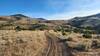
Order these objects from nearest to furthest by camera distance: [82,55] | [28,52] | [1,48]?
[82,55]
[28,52]
[1,48]

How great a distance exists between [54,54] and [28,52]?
4.16 m

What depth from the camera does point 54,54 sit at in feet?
99.9

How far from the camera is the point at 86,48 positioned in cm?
3375

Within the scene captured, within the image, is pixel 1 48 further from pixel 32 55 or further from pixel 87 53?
pixel 87 53

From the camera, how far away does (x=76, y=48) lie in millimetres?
35156

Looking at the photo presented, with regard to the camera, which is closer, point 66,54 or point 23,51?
point 66,54

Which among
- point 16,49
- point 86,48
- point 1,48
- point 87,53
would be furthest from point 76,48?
point 1,48

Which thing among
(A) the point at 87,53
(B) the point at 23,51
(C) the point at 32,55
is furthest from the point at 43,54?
(A) the point at 87,53

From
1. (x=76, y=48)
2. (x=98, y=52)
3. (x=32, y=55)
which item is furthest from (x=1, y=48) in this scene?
(x=98, y=52)

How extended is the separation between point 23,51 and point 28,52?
0.93 metres

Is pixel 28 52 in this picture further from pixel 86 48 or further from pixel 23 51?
pixel 86 48

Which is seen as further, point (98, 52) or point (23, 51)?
point (23, 51)

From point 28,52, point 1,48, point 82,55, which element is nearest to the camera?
point 82,55

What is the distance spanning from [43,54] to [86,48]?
22.6 ft
